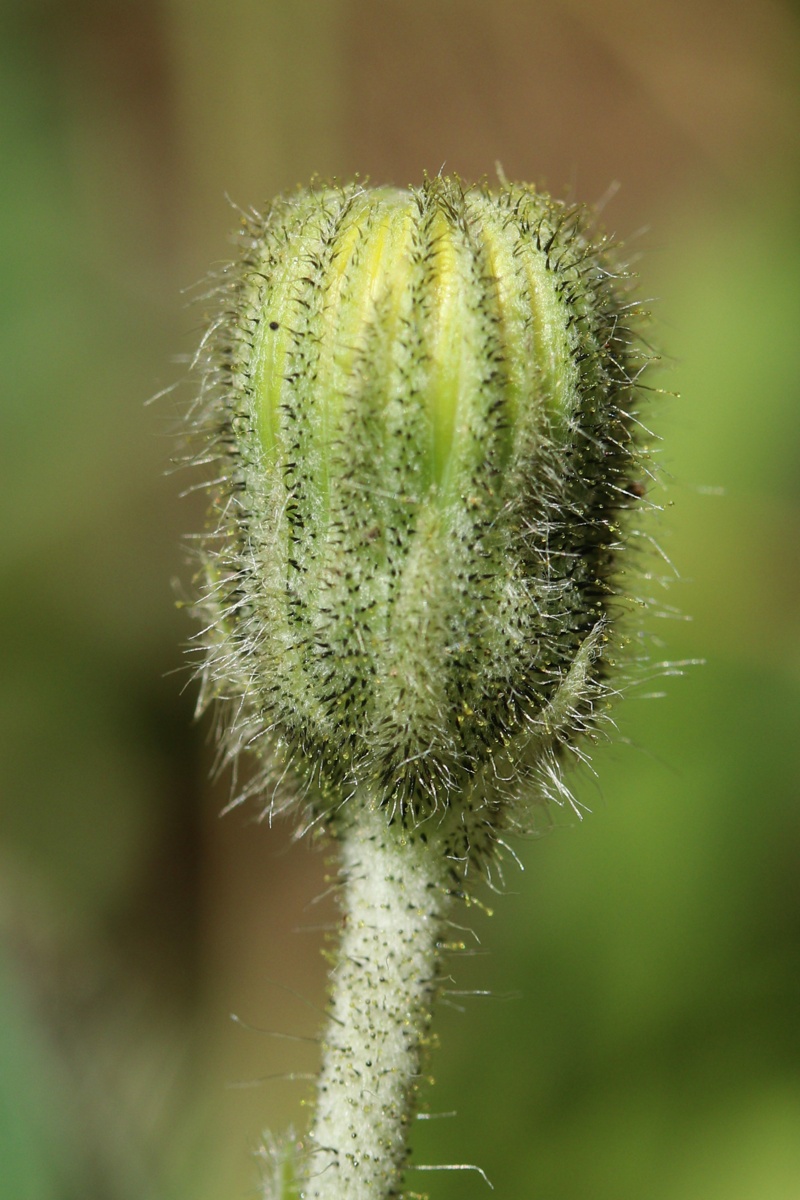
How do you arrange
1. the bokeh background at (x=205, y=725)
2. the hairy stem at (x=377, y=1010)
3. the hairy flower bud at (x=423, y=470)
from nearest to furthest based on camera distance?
the hairy flower bud at (x=423, y=470)
the hairy stem at (x=377, y=1010)
the bokeh background at (x=205, y=725)

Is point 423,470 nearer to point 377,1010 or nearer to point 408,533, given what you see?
point 408,533

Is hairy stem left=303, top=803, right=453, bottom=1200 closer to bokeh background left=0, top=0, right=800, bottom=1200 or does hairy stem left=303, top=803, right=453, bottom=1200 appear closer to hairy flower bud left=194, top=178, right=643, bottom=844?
hairy flower bud left=194, top=178, right=643, bottom=844

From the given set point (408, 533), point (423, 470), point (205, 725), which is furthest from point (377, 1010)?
point (205, 725)

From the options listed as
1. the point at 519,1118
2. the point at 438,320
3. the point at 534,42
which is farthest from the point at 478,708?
the point at 534,42

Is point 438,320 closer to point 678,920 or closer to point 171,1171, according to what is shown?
point 171,1171

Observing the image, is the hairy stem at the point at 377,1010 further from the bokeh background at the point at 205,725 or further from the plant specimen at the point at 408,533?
the bokeh background at the point at 205,725

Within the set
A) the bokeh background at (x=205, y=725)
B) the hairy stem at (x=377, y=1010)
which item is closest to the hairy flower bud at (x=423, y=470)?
the hairy stem at (x=377, y=1010)

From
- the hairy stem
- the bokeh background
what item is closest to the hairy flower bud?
the hairy stem
